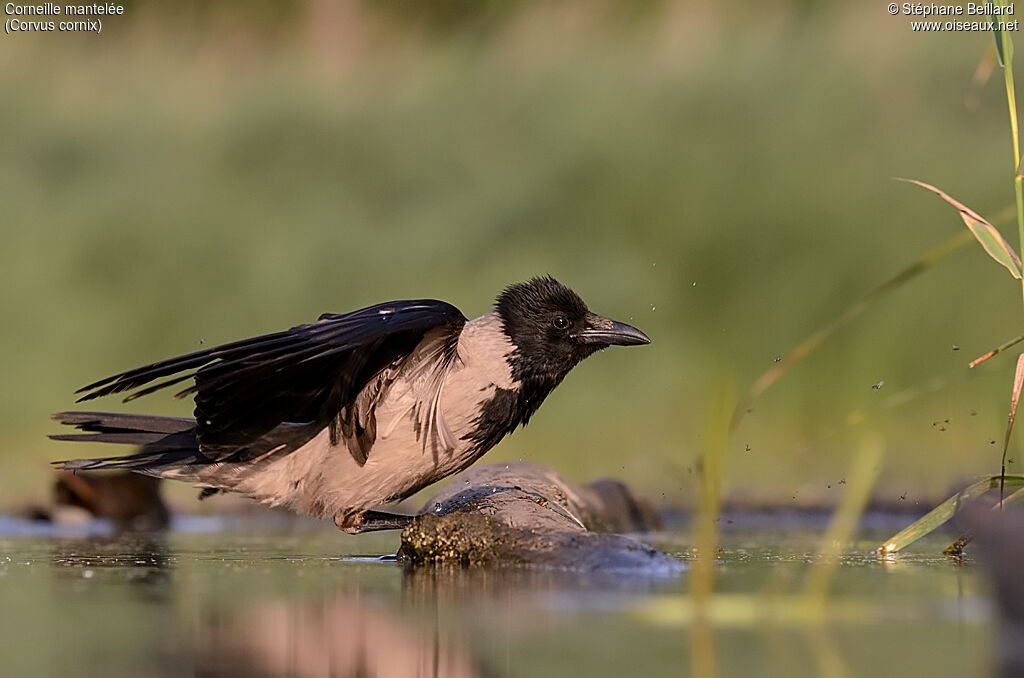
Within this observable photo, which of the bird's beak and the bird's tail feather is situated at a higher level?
the bird's beak

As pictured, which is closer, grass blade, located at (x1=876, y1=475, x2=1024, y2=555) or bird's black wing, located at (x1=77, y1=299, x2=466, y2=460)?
bird's black wing, located at (x1=77, y1=299, x2=466, y2=460)

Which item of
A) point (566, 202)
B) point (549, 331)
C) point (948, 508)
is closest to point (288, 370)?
point (549, 331)

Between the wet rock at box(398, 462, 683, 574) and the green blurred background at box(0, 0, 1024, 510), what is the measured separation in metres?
2.79

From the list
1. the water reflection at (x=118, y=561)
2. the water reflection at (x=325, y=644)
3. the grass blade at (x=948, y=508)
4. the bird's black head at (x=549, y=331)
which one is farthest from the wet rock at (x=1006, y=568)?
the bird's black head at (x=549, y=331)

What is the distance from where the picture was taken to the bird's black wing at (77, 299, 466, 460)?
5.88 m

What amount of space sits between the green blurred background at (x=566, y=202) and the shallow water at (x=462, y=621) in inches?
156

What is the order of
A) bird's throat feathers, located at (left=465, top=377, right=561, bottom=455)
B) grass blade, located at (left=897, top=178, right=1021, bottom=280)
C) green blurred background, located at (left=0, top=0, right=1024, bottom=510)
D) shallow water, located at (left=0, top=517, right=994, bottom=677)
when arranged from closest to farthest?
1. shallow water, located at (left=0, top=517, right=994, bottom=677)
2. grass blade, located at (left=897, top=178, right=1021, bottom=280)
3. bird's throat feathers, located at (left=465, top=377, right=561, bottom=455)
4. green blurred background, located at (left=0, top=0, right=1024, bottom=510)

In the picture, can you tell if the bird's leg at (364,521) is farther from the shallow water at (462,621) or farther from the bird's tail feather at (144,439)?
the bird's tail feather at (144,439)

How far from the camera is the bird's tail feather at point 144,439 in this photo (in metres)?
7.03

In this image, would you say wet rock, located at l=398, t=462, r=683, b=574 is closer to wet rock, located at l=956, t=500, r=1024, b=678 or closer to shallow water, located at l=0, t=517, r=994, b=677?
shallow water, located at l=0, t=517, r=994, b=677

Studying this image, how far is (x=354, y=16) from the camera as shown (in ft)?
49.6

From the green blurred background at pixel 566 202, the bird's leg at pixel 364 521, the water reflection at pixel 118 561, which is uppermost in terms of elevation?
the green blurred background at pixel 566 202

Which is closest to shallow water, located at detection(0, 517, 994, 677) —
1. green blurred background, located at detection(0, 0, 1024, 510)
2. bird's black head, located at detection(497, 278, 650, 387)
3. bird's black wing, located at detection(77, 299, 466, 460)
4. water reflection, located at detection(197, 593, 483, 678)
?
water reflection, located at detection(197, 593, 483, 678)

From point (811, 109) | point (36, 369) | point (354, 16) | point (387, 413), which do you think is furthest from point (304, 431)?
point (354, 16)
